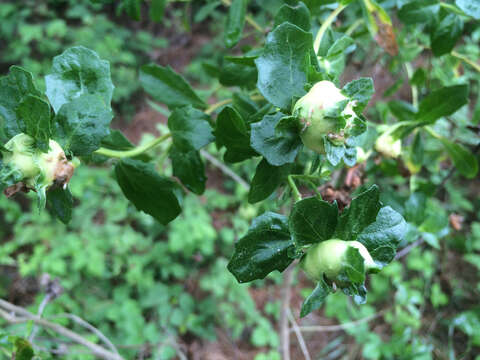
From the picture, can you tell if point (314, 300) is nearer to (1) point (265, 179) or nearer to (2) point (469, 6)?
(1) point (265, 179)

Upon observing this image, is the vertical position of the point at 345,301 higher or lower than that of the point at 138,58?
lower

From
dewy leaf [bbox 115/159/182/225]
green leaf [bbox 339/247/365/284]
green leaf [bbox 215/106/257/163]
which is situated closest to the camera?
green leaf [bbox 339/247/365/284]

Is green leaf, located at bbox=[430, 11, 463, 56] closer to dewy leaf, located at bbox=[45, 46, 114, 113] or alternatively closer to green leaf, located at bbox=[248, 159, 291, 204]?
green leaf, located at bbox=[248, 159, 291, 204]

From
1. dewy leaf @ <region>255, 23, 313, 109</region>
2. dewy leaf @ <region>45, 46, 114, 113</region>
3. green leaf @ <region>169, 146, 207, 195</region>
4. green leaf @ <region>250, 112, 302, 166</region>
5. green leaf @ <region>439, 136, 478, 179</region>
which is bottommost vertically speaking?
green leaf @ <region>439, 136, 478, 179</region>

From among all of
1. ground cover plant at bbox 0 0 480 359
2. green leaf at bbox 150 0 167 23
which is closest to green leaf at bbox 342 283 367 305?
ground cover plant at bbox 0 0 480 359

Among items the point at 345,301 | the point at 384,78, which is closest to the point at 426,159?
the point at 345,301

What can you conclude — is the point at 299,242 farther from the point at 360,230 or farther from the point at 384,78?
the point at 384,78

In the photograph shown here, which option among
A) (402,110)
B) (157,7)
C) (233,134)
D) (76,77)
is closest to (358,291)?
(233,134)
